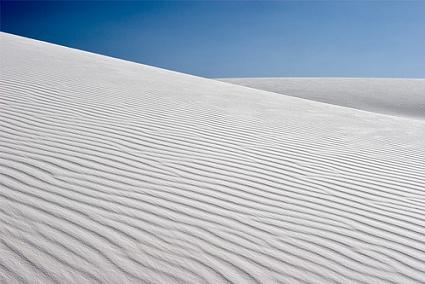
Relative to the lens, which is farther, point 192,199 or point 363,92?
point 363,92

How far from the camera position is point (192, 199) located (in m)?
3.47

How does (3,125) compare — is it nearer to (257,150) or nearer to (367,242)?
(257,150)

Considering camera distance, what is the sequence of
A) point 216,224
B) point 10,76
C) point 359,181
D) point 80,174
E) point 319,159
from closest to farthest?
1. point 216,224
2. point 80,174
3. point 359,181
4. point 319,159
5. point 10,76

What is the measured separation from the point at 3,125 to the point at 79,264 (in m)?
3.05

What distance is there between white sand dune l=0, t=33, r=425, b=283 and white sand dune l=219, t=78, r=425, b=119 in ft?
51.0

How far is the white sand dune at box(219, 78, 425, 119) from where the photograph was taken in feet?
71.4

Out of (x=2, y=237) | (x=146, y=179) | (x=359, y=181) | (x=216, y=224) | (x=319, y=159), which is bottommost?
(x=2, y=237)

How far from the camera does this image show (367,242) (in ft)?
10.3

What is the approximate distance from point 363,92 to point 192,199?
23.8 meters

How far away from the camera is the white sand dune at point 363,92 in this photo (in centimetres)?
2177

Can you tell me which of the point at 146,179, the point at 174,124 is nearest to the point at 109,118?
the point at 174,124

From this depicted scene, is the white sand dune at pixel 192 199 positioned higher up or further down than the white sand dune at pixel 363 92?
further down

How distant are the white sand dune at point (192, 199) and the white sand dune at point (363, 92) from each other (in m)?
15.5

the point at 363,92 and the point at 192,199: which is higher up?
the point at 363,92
